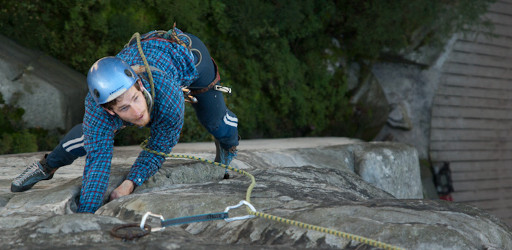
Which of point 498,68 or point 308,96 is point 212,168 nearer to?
point 308,96

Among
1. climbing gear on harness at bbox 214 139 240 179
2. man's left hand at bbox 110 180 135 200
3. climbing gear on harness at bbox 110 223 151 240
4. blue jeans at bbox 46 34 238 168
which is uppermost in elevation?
blue jeans at bbox 46 34 238 168

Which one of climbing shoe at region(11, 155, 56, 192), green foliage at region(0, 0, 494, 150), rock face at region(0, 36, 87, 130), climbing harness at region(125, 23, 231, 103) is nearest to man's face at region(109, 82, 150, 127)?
climbing harness at region(125, 23, 231, 103)

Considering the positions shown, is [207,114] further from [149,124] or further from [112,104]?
[112,104]

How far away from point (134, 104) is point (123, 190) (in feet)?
2.07

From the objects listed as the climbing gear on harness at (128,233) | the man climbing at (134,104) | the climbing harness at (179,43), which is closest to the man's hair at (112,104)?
the man climbing at (134,104)

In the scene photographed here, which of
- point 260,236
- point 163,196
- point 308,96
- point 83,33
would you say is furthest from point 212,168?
point 308,96

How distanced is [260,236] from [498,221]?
3.90 feet

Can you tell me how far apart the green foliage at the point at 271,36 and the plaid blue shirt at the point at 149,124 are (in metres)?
3.36

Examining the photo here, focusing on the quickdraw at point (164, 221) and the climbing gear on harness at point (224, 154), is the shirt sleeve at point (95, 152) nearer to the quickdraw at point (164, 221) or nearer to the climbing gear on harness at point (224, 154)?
the quickdraw at point (164, 221)

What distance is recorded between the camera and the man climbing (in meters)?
2.50

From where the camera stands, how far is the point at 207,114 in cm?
349

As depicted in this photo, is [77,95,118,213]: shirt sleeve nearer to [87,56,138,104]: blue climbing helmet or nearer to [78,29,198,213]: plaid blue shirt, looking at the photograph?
[78,29,198,213]: plaid blue shirt

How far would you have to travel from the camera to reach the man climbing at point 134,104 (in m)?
2.50

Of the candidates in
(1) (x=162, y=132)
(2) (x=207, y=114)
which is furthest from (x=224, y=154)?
(1) (x=162, y=132)
